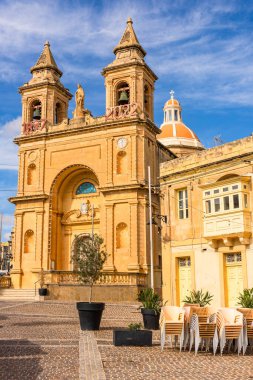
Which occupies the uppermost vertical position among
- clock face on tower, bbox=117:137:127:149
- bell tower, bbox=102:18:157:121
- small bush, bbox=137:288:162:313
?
bell tower, bbox=102:18:157:121

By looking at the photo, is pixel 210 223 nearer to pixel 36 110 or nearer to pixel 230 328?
pixel 230 328

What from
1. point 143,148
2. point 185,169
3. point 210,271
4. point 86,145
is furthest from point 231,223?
point 86,145

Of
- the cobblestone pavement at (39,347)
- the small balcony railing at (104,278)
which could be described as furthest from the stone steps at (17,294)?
the cobblestone pavement at (39,347)

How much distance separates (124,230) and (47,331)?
20.6 meters

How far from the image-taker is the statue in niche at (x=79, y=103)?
41469 mm

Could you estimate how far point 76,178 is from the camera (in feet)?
132

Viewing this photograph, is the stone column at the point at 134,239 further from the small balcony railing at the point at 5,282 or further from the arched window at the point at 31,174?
the small balcony railing at the point at 5,282

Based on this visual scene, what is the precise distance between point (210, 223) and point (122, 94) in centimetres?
1821

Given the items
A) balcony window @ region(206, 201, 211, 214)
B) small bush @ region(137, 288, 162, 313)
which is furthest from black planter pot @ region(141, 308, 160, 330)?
balcony window @ region(206, 201, 211, 214)

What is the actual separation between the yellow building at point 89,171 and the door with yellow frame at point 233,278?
1191 centimetres

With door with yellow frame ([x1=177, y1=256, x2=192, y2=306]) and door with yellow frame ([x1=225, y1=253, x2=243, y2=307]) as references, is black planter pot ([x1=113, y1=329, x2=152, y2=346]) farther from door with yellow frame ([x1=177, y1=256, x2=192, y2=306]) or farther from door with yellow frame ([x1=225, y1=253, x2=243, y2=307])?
door with yellow frame ([x1=177, y1=256, x2=192, y2=306])

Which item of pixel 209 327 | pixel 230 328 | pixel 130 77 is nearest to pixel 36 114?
pixel 130 77

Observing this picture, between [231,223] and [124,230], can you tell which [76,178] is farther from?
[231,223]

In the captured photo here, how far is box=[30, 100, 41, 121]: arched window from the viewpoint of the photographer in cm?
4103
